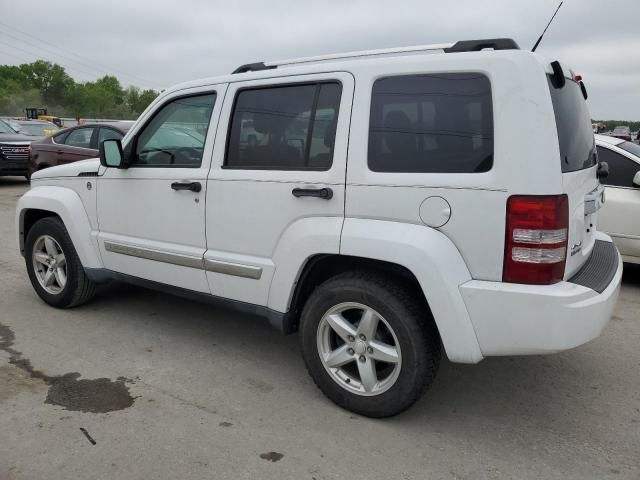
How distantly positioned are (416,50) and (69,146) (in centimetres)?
996

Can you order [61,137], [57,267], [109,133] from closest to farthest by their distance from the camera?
[57,267] → [109,133] → [61,137]

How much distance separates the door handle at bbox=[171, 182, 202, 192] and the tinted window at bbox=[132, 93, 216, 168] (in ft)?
0.48

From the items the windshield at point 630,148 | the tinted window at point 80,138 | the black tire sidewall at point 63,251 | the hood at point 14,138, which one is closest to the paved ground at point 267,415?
the black tire sidewall at point 63,251

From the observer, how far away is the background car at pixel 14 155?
13039 mm

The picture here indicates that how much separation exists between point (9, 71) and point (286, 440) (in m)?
115

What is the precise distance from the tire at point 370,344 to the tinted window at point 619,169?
12.4 ft

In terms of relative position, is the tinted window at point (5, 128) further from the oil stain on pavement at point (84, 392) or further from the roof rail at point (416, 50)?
the roof rail at point (416, 50)

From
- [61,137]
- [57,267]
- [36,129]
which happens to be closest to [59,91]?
[36,129]

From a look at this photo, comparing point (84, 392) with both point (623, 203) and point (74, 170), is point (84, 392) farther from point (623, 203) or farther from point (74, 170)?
point (623, 203)

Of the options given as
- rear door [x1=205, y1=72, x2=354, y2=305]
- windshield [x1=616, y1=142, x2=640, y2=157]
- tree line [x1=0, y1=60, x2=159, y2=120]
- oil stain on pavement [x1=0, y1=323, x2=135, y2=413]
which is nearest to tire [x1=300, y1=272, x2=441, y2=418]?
rear door [x1=205, y1=72, x2=354, y2=305]

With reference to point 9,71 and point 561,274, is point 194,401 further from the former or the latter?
point 9,71

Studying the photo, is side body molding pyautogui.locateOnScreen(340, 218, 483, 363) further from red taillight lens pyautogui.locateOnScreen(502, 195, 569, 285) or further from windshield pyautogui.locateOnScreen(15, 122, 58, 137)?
windshield pyautogui.locateOnScreen(15, 122, 58, 137)

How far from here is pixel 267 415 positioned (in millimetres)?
3100

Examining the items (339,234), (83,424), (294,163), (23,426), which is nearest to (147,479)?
(83,424)
